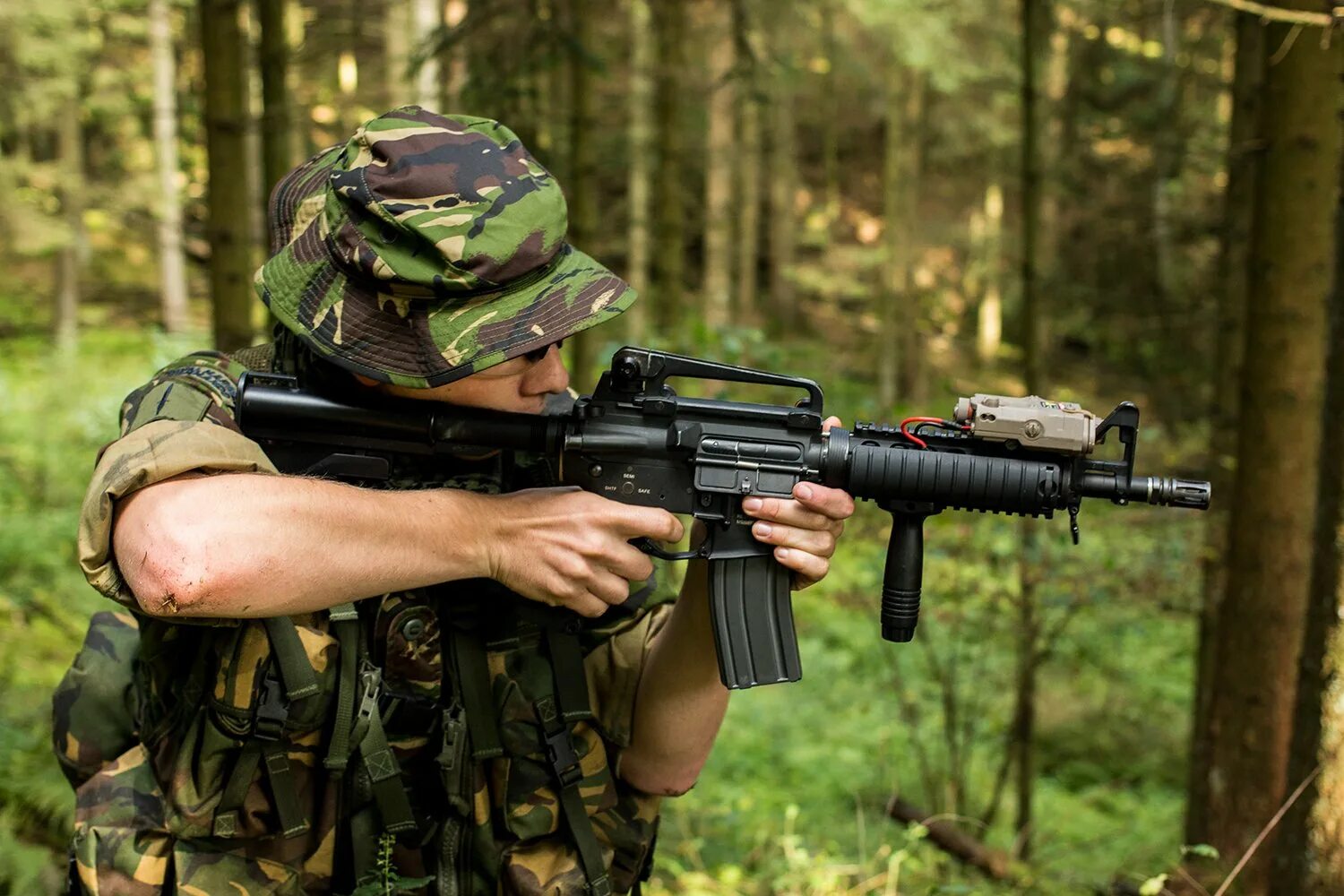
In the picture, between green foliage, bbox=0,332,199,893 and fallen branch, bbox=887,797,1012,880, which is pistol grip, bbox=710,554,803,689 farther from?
green foliage, bbox=0,332,199,893

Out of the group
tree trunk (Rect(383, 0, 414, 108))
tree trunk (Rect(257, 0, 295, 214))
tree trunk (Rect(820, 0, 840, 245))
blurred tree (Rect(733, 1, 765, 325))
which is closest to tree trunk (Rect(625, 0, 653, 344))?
blurred tree (Rect(733, 1, 765, 325))

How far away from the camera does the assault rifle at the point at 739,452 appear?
2.30 meters

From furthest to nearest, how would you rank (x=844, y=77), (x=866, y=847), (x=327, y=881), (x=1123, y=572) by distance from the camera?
(x=844, y=77)
(x=1123, y=572)
(x=866, y=847)
(x=327, y=881)

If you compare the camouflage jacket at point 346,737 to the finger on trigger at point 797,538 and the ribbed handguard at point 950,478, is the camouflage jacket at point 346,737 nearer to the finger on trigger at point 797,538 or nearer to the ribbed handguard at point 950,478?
the finger on trigger at point 797,538

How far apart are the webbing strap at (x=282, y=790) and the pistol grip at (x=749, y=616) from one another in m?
1.00

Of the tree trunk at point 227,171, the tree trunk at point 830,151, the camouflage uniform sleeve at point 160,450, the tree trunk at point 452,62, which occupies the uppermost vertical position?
the tree trunk at point 830,151

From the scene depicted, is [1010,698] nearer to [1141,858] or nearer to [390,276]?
[1141,858]

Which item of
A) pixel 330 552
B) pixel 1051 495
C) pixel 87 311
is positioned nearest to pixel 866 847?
pixel 1051 495

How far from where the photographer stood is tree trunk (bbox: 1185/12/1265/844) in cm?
618

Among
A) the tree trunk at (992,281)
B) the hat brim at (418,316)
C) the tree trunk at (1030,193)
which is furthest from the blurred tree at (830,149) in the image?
the hat brim at (418,316)

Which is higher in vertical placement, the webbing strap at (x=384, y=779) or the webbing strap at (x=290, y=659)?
the webbing strap at (x=290, y=659)

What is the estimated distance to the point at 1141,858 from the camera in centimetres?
624

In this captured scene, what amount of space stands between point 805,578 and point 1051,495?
0.58 m

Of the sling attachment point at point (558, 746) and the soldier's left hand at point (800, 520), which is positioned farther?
the sling attachment point at point (558, 746)
